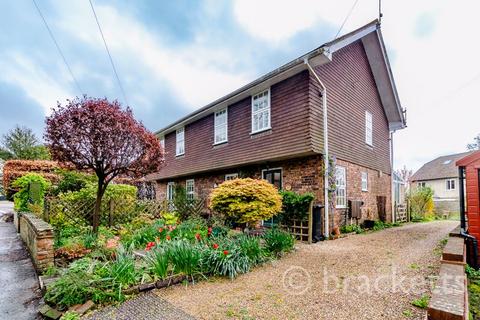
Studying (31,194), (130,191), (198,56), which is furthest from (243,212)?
(198,56)

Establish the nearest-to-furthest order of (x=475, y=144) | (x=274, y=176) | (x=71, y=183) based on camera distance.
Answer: (x=274, y=176) < (x=71, y=183) < (x=475, y=144)

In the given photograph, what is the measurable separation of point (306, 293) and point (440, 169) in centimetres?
3586

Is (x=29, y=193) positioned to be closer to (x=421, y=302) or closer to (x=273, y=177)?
(x=273, y=177)

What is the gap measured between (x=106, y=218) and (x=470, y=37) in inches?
705

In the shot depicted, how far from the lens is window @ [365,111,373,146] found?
42.4 feet

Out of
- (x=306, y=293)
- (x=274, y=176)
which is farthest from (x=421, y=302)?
Result: (x=274, y=176)

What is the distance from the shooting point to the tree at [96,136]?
245 inches

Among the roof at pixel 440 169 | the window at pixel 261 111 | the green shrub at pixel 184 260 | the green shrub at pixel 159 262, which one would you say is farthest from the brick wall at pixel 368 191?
the roof at pixel 440 169

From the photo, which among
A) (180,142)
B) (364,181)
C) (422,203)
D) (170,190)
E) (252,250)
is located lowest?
(252,250)

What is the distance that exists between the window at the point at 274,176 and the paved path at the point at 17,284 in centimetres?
781

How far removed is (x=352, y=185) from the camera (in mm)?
11219

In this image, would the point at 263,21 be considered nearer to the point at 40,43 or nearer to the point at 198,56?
the point at 198,56

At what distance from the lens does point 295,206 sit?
8945mm

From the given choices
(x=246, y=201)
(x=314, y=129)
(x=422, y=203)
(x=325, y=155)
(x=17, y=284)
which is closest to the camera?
(x=17, y=284)
